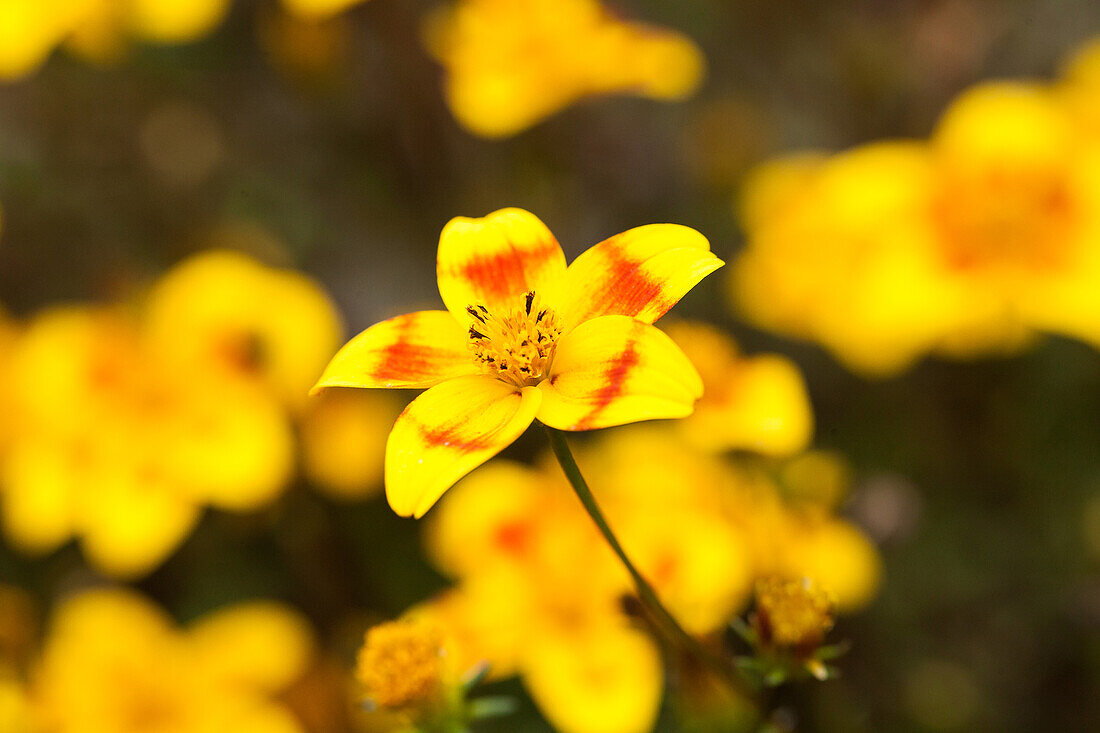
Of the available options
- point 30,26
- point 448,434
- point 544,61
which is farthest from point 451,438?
point 30,26

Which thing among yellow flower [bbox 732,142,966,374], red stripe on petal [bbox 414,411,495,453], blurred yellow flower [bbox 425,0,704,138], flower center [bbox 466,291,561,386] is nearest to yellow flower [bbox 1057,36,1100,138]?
yellow flower [bbox 732,142,966,374]

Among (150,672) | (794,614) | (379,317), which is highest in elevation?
(794,614)

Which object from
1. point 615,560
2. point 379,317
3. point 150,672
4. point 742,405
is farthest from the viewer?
point 379,317

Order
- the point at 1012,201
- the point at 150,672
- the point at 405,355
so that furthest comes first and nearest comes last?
1. the point at 1012,201
2. the point at 150,672
3. the point at 405,355

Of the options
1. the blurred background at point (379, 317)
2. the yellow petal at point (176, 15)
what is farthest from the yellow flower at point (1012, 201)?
the yellow petal at point (176, 15)

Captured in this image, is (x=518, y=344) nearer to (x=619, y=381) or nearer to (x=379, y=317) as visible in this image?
(x=619, y=381)

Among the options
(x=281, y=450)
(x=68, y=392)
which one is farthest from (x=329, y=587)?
(x=68, y=392)

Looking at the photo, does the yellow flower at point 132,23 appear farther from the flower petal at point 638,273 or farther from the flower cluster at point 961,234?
the flower petal at point 638,273

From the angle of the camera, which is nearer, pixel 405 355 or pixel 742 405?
pixel 405 355
